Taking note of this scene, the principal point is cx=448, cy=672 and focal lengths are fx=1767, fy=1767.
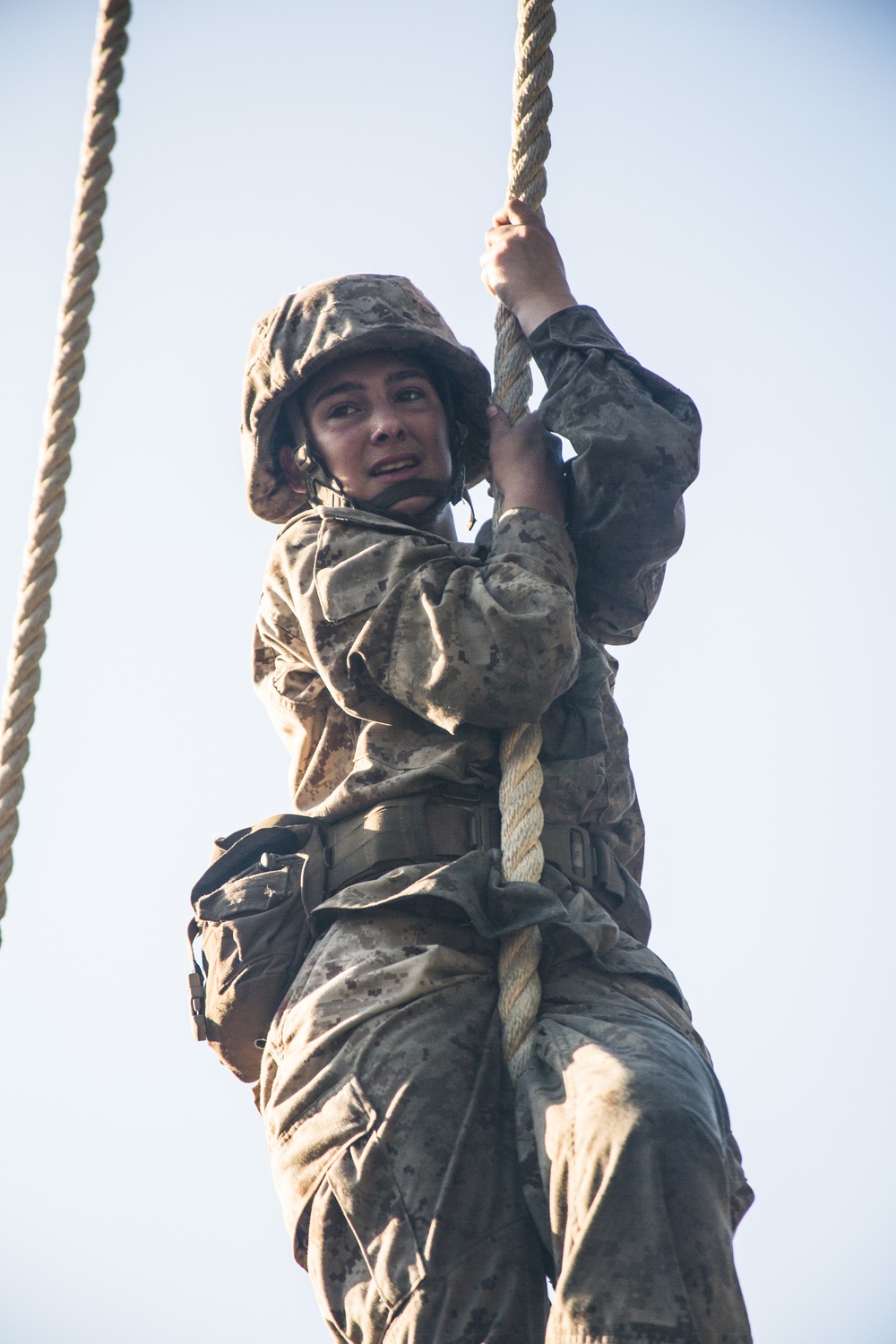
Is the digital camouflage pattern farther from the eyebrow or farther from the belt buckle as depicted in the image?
the eyebrow

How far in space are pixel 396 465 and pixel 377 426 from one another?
0.12 metres

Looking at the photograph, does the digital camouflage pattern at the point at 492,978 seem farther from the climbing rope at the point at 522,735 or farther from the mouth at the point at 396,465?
the mouth at the point at 396,465

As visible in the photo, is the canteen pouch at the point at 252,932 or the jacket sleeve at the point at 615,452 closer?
the canteen pouch at the point at 252,932

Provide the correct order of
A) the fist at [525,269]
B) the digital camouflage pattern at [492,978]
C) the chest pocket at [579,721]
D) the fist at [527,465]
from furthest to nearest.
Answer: the fist at [525,269] → the fist at [527,465] → the chest pocket at [579,721] → the digital camouflage pattern at [492,978]

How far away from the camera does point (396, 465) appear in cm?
476

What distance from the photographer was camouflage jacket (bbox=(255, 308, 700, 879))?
13.7 feet

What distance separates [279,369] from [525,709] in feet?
4.24

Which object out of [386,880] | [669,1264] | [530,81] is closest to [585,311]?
[530,81]

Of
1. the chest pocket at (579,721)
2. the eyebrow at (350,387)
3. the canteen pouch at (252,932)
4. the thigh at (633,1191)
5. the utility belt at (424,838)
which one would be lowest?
the thigh at (633,1191)

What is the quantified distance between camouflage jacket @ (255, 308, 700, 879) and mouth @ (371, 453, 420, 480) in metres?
0.23

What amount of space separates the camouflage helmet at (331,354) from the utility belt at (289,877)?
3.28 feet

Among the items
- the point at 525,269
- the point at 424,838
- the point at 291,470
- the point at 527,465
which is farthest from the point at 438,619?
the point at 525,269

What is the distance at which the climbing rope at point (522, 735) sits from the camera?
3.94m

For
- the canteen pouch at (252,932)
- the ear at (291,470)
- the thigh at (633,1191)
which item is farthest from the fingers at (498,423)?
the thigh at (633,1191)
